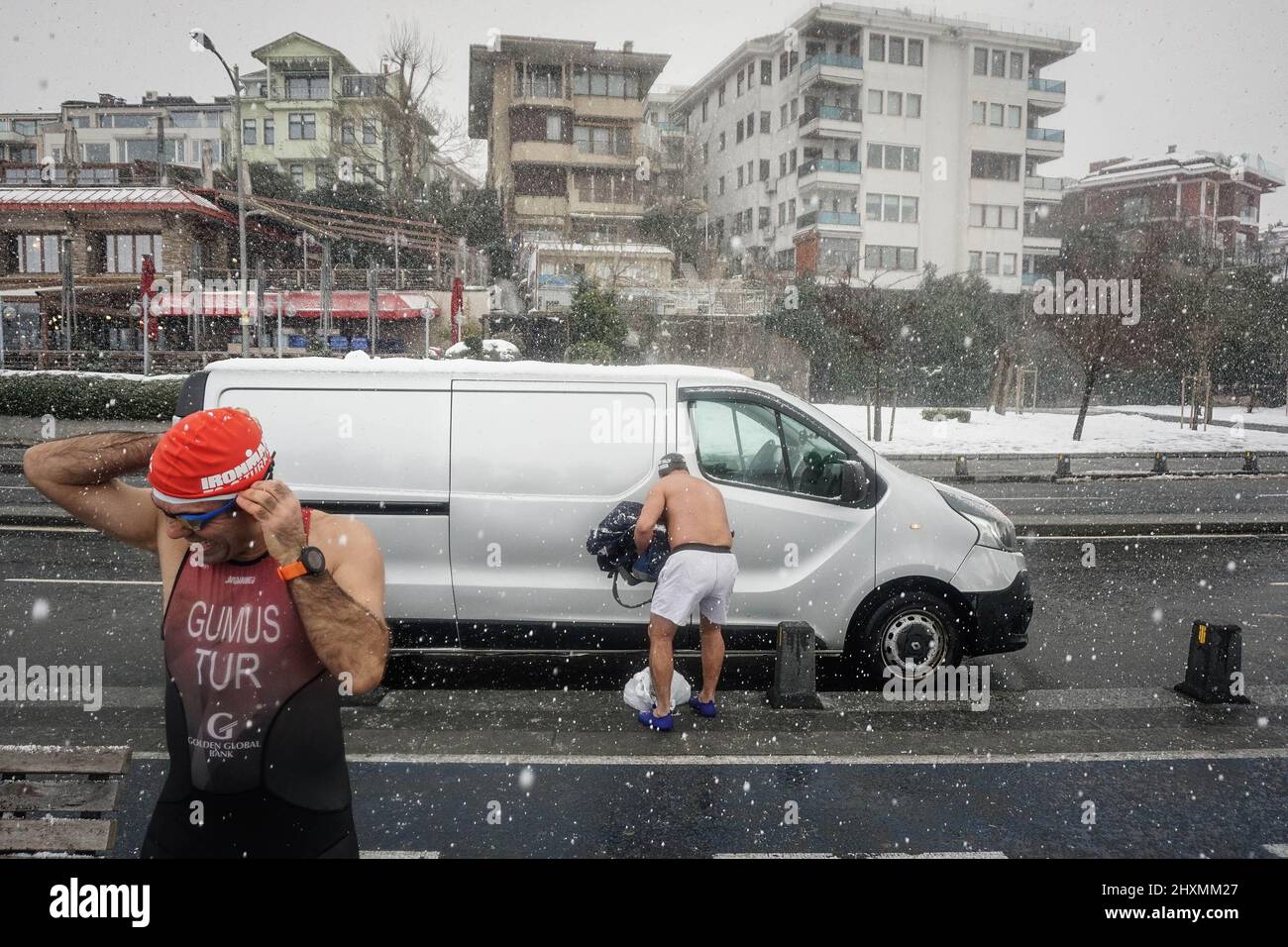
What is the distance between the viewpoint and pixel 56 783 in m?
2.81

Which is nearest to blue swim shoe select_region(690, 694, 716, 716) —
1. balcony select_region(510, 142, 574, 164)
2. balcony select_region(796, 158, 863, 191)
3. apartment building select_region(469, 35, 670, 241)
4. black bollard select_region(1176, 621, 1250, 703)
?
black bollard select_region(1176, 621, 1250, 703)

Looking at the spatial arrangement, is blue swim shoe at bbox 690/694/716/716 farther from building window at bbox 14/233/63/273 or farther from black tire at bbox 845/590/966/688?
building window at bbox 14/233/63/273

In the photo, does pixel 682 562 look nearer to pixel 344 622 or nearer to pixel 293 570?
pixel 344 622

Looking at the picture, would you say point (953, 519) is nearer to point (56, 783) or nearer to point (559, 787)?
point (559, 787)

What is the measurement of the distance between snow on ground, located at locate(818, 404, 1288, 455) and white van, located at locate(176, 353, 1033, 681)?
1730 cm

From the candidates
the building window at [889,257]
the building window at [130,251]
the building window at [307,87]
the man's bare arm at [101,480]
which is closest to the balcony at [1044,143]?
the building window at [889,257]

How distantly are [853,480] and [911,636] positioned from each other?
1.15 metres

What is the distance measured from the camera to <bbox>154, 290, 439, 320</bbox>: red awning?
33250 millimetres

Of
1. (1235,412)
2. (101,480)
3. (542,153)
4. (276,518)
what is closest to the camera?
(276,518)

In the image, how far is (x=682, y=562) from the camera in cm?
552

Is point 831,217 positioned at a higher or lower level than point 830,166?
lower

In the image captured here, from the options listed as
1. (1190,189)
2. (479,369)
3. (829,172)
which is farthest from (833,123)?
(479,369)

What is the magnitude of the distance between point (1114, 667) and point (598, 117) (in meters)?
51.1
